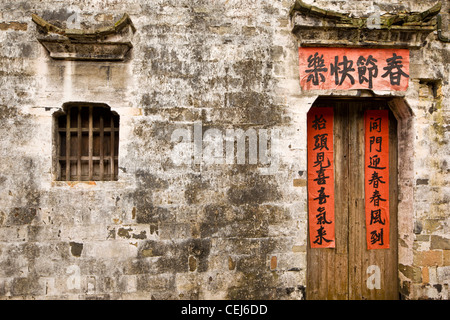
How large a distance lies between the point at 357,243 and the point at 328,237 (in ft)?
1.73

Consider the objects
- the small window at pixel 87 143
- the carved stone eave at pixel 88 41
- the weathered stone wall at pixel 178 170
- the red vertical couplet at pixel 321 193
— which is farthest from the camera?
the red vertical couplet at pixel 321 193

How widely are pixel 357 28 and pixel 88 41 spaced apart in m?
3.78

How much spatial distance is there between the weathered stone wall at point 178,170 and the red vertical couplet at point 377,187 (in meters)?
0.35

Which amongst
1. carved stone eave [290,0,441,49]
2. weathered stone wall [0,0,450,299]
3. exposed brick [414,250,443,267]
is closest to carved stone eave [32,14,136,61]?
weathered stone wall [0,0,450,299]

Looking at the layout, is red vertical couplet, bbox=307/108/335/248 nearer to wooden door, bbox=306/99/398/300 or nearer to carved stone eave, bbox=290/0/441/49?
wooden door, bbox=306/99/398/300

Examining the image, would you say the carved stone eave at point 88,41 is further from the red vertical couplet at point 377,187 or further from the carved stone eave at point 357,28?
the red vertical couplet at point 377,187

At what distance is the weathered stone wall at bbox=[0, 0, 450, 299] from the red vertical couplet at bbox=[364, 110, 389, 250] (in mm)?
346

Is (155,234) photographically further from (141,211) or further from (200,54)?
(200,54)

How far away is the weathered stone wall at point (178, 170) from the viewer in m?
3.73

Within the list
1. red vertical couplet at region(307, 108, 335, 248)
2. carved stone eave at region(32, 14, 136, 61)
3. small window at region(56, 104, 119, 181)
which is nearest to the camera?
carved stone eave at region(32, 14, 136, 61)

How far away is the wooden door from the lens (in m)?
4.21

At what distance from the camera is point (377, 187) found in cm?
424

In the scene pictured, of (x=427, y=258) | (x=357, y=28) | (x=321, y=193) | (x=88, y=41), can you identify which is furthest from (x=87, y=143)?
(x=427, y=258)

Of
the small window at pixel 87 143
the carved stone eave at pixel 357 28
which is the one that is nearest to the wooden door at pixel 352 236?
the carved stone eave at pixel 357 28
